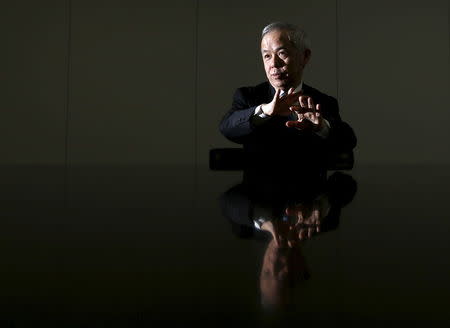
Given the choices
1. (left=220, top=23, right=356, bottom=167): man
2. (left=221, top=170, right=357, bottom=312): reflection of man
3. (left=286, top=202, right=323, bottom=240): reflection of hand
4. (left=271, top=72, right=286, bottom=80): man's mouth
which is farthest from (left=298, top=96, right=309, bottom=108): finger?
(left=286, top=202, right=323, bottom=240): reflection of hand

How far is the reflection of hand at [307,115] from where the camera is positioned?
1480 mm

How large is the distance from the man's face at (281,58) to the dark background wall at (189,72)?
6.44 ft

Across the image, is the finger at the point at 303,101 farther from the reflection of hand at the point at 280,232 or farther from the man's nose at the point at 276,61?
the reflection of hand at the point at 280,232

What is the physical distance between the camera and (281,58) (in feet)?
5.87

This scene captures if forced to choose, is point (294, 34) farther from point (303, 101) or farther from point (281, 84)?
point (303, 101)

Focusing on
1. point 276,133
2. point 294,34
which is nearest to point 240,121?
point 276,133

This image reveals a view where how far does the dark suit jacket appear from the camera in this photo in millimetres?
1708

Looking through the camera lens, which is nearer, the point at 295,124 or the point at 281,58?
the point at 295,124

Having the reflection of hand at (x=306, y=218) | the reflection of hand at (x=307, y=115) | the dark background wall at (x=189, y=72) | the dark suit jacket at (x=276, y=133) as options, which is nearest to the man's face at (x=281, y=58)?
the dark suit jacket at (x=276, y=133)

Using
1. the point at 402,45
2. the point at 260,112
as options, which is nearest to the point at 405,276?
the point at 260,112

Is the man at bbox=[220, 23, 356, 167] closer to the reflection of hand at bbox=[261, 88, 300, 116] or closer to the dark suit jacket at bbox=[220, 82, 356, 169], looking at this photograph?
the dark suit jacket at bbox=[220, 82, 356, 169]

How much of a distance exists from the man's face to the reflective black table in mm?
1355

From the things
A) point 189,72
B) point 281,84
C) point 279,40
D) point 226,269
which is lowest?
point 226,269

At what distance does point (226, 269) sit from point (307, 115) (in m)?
1.34
